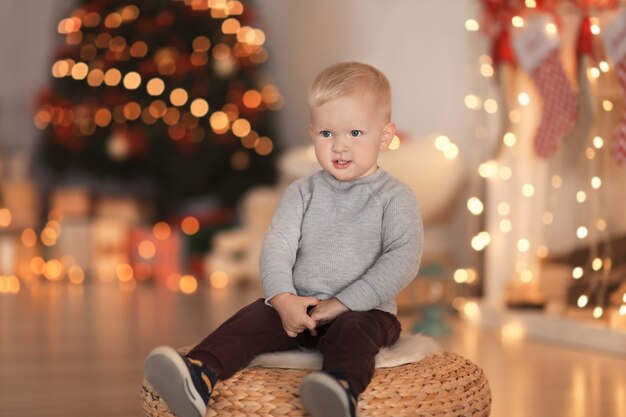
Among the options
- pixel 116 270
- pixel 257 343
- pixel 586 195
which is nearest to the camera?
pixel 257 343

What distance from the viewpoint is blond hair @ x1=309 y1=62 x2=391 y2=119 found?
1611mm

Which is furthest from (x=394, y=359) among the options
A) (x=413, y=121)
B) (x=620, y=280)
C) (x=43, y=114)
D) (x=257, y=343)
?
(x=43, y=114)

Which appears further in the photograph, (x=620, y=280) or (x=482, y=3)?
(x=482, y=3)

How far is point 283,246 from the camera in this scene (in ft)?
5.52

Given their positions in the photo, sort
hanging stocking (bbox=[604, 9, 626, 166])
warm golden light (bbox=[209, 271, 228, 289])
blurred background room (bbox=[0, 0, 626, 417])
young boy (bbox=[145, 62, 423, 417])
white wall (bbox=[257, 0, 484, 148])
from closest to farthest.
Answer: young boy (bbox=[145, 62, 423, 417])
hanging stocking (bbox=[604, 9, 626, 166])
blurred background room (bbox=[0, 0, 626, 417])
white wall (bbox=[257, 0, 484, 148])
warm golden light (bbox=[209, 271, 228, 289])

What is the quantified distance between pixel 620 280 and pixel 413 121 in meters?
1.43

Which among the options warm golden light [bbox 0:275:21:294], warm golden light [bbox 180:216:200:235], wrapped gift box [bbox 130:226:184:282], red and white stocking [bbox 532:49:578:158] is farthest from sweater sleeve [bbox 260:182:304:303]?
warm golden light [bbox 180:216:200:235]

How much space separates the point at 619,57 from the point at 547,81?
1.43 feet

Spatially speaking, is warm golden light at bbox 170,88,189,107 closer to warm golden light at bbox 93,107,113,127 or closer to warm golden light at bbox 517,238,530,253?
warm golden light at bbox 93,107,113,127

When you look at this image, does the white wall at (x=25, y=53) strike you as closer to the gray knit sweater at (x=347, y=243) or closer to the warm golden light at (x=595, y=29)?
the warm golden light at (x=595, y=29)

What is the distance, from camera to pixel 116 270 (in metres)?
5.14

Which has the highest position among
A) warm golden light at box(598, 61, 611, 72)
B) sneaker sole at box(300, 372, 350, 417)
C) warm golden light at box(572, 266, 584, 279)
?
warm golden light at box(598, 61, 611, 72)

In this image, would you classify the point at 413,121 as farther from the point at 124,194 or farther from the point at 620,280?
the point at 124,194

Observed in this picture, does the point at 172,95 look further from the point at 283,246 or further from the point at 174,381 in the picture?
the point at 174,381
